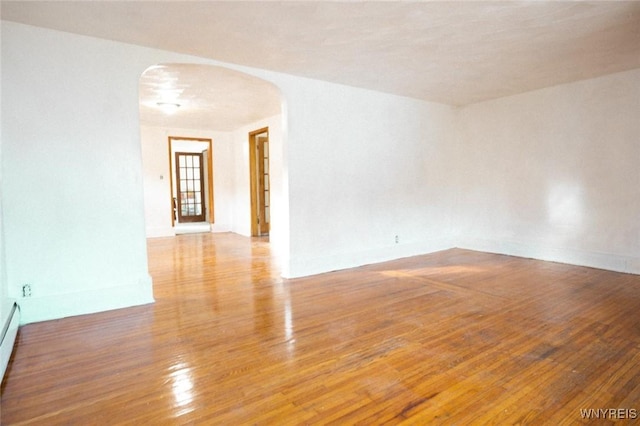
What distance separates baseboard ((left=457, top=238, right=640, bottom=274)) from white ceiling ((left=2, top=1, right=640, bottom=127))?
7.84 ft

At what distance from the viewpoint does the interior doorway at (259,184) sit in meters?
7.83

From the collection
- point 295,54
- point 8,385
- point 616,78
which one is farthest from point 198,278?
point 616,78

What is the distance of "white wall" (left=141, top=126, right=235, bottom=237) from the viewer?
7766 mm

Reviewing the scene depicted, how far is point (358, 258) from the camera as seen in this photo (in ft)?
16.6

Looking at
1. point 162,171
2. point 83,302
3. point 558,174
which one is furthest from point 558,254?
point 162,171

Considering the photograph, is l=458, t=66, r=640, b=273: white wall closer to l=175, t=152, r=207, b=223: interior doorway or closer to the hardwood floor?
the hardwood floor

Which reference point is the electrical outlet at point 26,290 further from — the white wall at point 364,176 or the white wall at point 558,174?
the white wall at point 558,174

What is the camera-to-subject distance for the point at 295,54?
3576 mm

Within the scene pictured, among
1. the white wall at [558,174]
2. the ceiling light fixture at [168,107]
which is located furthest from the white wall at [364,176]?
the ceiling light fixture at [168,107]

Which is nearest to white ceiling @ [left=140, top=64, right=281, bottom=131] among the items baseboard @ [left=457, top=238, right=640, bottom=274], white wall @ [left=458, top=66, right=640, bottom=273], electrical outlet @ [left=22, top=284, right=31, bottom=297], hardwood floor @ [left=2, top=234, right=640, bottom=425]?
electrical outlet @ [left=22, top=284, right=31, bottom=297]

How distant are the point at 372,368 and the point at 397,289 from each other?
5.82 ft

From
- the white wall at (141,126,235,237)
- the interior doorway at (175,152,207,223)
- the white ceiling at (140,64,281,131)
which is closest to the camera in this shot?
the white ceiling at (140,64,281,131)

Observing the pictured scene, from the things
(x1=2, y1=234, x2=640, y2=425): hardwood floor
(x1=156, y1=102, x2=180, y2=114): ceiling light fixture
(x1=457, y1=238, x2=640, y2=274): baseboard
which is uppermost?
(x1=156, y1=102, x2=180, y2=114): ceiling light fixture

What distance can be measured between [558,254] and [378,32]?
423 cm
